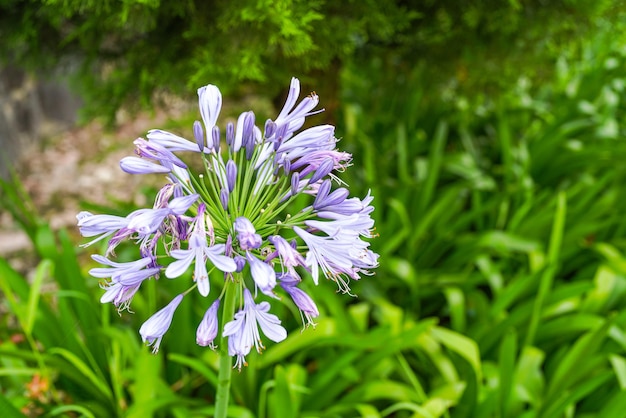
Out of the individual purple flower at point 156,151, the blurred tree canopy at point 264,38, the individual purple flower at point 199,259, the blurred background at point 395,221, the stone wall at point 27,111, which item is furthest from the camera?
the stone wall at point 27,111

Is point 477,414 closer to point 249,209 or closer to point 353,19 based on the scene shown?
point 249,209

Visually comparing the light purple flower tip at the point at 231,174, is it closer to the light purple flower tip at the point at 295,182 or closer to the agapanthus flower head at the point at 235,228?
the agapanthus flower head at the point at 235,228

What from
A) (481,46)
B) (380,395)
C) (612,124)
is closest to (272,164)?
(380,395)

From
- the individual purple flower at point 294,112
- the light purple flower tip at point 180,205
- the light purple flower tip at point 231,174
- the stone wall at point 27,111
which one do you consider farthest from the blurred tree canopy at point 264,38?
the stone wall at point 27,111

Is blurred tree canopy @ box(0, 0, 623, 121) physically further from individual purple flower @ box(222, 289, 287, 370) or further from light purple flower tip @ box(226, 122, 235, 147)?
individual purple flower @ box(222, 289, 287, 370)

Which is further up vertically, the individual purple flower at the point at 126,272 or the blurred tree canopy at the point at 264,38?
the blurred tree canopy at the point at 264,38

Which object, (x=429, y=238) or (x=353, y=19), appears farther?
(x=429, y=238)

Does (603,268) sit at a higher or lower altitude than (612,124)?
lower
